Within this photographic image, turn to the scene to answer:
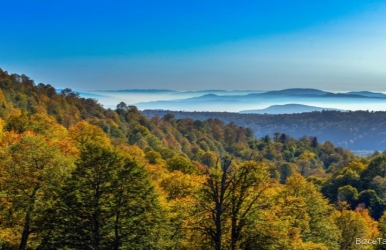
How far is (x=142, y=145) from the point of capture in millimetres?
144750

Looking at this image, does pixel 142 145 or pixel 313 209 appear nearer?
pixel 313 209

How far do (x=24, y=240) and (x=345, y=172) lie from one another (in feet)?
343

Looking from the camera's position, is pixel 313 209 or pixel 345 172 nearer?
pixel 313 209

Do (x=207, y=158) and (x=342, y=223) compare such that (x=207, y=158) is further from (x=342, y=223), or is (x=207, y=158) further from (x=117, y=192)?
(x=117, y=192)

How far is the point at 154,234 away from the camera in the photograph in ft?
92.0

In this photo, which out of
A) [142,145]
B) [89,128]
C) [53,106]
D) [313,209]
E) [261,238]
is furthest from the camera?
[53,106]

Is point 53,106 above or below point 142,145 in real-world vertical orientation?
above

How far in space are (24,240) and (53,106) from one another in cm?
14348

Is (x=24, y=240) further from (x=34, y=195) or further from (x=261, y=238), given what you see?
(x=261, y=238)

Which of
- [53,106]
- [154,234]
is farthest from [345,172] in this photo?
[53,106]

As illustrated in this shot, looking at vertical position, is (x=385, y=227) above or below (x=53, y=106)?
below

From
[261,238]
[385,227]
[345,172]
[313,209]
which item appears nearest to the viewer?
[261,238]

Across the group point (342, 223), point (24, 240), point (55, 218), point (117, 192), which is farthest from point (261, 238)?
point (342, 223)

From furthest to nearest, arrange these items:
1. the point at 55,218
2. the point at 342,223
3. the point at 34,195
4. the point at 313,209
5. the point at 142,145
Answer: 1. the point at 142,145
2. the point at 342,223
3. the point at 313,209
4. the point at 34,195
5. the point at 55,218
